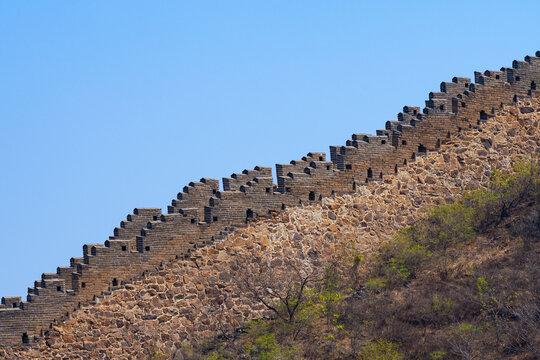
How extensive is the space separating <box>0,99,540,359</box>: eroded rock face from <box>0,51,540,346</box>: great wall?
0.34 m

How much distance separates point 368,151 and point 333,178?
5.54 ft

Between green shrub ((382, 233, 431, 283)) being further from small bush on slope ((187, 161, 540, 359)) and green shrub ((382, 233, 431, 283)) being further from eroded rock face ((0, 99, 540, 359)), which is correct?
eroded rock face ((0, 99, 540, 359))

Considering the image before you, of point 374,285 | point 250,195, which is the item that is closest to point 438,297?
point 374,285

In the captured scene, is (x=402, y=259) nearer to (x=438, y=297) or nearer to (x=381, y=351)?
(x=438, y=297)

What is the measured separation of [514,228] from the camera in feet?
110

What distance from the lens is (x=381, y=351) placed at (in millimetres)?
28859

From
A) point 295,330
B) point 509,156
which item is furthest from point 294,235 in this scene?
point 509,156

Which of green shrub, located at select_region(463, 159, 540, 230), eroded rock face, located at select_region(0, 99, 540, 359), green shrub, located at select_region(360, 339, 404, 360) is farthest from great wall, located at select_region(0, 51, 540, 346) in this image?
green shrub, located at select_region(360, 339, 404, 360)

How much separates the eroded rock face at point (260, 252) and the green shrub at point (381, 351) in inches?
162

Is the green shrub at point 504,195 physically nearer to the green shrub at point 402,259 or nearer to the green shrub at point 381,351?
the green shrub at point 402,259

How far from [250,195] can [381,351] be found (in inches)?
268

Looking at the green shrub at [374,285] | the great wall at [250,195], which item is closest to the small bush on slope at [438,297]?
the green shrub at [374,285]

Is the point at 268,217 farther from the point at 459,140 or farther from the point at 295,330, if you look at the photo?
the point at 459,140

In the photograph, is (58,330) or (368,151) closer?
(58,330)
